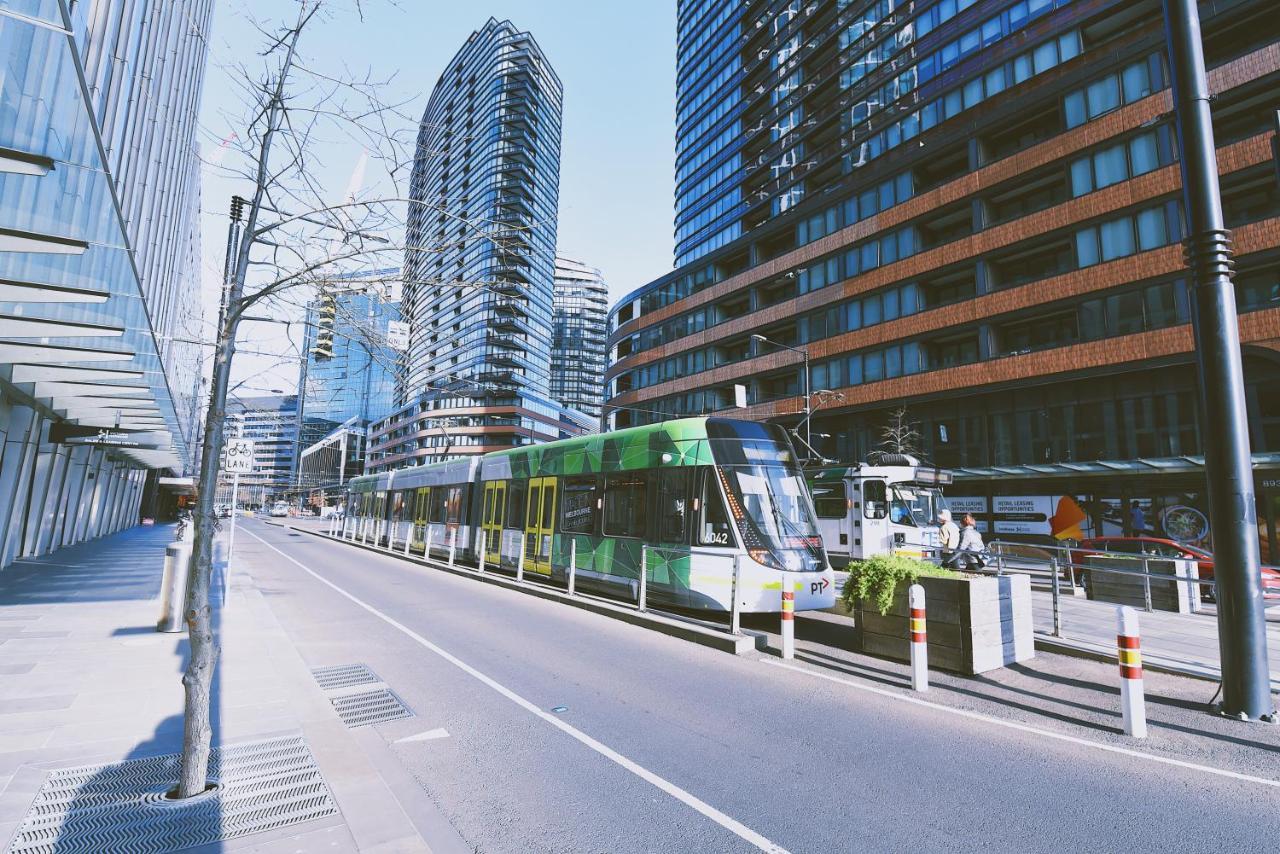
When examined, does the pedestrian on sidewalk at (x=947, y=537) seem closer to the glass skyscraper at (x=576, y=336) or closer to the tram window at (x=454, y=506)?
the tram window at (x=454, y=506)

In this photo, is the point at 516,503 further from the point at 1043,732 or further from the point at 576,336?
the point at 576,336

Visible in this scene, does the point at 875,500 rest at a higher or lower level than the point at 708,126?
lower

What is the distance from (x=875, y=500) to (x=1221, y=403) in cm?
1283

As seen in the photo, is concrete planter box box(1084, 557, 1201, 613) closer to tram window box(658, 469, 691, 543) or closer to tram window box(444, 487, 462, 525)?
tram window box(658, 469, 691, 543)

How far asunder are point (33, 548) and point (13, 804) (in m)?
21.7

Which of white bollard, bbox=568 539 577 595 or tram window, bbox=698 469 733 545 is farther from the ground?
tram window, bbox=698 469 733 545

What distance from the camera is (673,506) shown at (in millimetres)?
11383

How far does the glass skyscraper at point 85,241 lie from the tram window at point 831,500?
57.2 feet

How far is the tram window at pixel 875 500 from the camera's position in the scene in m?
18.9

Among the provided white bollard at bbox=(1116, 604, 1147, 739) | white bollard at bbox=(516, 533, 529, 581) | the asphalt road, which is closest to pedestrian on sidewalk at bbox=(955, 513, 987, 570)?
the asphalt road

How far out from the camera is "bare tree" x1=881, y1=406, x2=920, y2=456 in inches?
1286

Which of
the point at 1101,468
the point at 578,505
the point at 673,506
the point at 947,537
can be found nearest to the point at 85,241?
the point at 673,506

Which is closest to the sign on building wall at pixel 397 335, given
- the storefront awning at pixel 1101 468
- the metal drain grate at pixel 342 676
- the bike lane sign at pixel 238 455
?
the metal drain grate at pixel 342 676

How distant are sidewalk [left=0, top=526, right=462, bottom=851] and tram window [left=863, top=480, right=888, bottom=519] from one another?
1594cm
